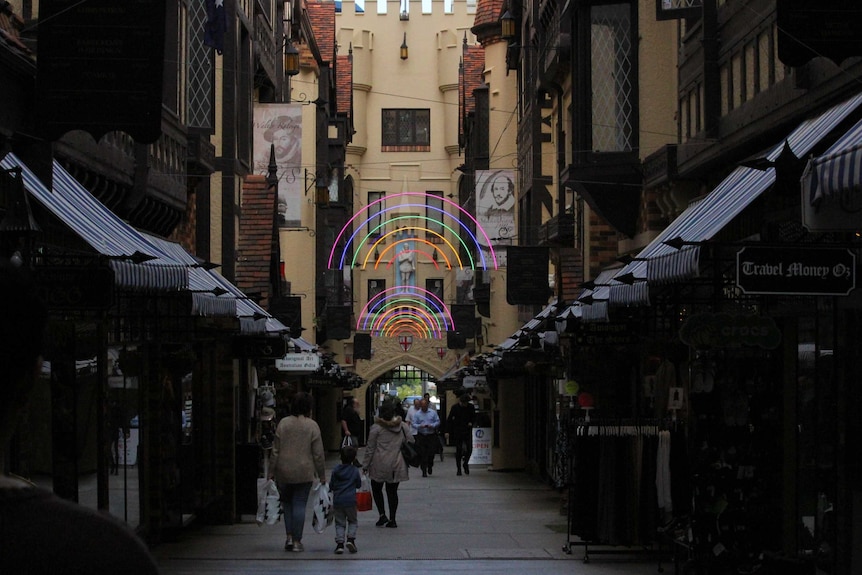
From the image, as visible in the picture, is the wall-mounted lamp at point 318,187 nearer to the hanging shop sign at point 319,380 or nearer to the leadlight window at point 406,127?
the hanging shop sign at point 319,380

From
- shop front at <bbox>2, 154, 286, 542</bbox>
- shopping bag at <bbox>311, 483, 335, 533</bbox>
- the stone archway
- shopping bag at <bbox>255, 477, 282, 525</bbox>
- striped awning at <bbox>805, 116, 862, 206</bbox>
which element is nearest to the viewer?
striped awning at <bbox>805, 116, 862, 206</bbox>

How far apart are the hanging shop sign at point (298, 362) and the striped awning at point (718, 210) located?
16744 millimetres

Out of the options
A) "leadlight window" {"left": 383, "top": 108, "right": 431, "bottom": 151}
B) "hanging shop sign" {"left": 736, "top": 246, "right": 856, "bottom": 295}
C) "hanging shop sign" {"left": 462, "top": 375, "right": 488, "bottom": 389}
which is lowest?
"hanging shop sign" {"left": 462, "top": 375, "right": 488, "bottom": 389}

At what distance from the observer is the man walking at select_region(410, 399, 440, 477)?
107 feet

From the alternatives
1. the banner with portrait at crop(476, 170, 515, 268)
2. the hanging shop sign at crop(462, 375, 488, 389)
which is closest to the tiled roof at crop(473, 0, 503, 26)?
the banner with portrait at crop(476, 170, 515, 268)

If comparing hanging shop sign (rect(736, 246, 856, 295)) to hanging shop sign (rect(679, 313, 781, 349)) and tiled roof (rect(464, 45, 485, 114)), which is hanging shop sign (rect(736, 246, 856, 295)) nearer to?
hanging shop sign (rect(679, 313, 781, 349))

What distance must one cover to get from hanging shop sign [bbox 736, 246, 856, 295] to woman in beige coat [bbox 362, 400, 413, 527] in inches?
381

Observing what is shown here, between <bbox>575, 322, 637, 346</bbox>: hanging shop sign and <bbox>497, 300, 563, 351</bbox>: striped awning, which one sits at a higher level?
<bbox>497, 300, 563, 351</bbox>: striped awning

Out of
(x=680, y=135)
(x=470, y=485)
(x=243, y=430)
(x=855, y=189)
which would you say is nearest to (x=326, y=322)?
(x=470, y=485)

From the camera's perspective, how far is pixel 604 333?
17.7m

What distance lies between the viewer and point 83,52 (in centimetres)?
1065

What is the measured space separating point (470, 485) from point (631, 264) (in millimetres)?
16774

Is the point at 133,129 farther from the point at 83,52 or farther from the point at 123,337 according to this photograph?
the point at 123,337

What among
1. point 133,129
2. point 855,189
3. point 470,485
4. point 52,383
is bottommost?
point 470,485
